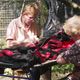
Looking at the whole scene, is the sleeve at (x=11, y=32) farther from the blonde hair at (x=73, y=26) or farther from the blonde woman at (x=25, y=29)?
the blonde hair at (x=73, y=26)

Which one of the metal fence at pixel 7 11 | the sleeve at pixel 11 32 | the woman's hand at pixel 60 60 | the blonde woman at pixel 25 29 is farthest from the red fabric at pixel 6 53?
the metal fence at pixel 7 11

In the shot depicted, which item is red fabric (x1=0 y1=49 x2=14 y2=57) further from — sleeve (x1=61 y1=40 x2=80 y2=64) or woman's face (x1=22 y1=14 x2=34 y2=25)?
woman's face (x1=22 y1=14 x2=34 y2=25)

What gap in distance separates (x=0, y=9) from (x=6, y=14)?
35 cm

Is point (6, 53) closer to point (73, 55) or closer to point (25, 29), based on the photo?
point (73, 55)

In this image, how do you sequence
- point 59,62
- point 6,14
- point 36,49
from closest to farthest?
point 59,62
point 36,49
point 6,14

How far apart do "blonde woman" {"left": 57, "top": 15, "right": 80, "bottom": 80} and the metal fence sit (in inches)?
263

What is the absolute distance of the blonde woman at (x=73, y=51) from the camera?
349cm

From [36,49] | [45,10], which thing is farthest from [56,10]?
[36,49]

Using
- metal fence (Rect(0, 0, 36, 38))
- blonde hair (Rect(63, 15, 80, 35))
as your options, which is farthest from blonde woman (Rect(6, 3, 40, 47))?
metal fence (Rect(0, 0, 36, 38))

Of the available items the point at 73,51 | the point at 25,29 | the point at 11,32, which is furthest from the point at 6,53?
the point at 25,29

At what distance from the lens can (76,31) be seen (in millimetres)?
3666

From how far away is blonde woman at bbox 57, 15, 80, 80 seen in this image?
11.5 feet

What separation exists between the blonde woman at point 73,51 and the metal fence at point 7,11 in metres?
6.67

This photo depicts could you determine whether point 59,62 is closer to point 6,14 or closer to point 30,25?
point 30,25
